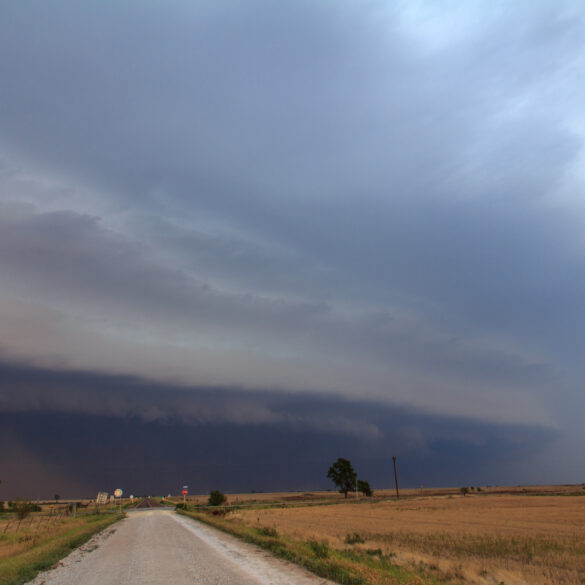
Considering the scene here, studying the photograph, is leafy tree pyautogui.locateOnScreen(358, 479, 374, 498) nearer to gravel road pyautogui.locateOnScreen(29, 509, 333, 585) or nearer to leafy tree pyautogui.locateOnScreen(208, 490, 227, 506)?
leafy tree pyautogui.locateOnScreen(208, 490, 227, 506)

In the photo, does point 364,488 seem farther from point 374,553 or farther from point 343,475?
point 374,553

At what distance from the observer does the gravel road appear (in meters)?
16.2

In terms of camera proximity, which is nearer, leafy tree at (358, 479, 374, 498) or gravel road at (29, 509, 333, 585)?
gravel road at (29, 509, 333, 585)

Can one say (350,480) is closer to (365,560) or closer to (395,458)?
(395,458)

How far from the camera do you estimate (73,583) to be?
650 inches

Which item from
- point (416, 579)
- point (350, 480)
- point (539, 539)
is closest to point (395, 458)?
point (350, 480)

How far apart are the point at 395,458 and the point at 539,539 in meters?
103

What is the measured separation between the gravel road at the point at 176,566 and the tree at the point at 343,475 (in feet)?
485

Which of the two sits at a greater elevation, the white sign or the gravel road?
the white sign

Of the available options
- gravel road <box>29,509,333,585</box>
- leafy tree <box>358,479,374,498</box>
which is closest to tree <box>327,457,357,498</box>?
leafy tree <box>358,479,374,498</box>

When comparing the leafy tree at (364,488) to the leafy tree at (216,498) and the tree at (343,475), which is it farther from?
the leafy tree at (216,498)

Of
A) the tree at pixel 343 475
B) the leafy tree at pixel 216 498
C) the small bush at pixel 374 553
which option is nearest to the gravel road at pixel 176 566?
the small bush at pixel 374 553

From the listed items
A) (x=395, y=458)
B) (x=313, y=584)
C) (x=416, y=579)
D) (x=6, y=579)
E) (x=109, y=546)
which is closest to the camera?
(x=313, y=584)

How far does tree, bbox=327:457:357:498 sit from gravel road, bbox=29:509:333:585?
148 m
